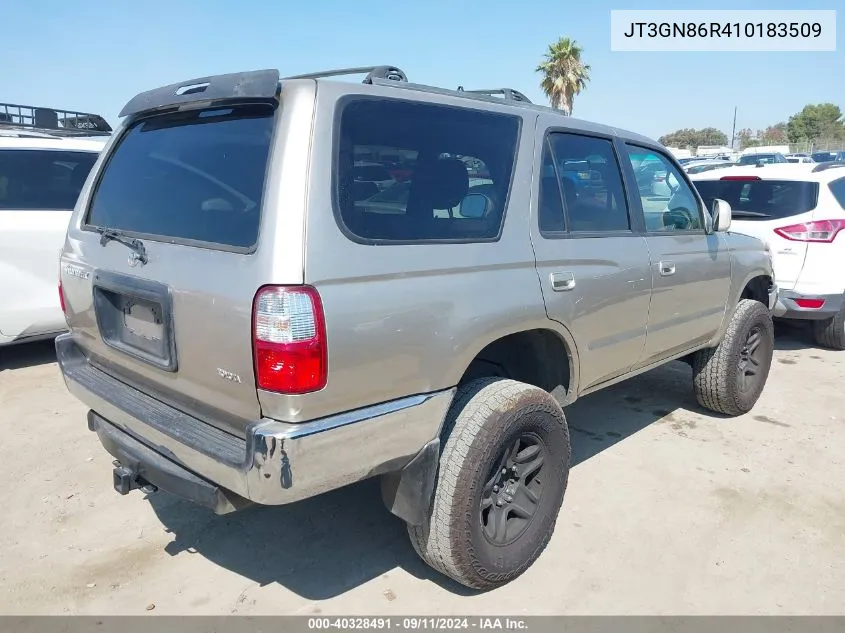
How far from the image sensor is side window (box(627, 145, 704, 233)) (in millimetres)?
3624

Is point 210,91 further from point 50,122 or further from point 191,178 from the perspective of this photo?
point 50,122

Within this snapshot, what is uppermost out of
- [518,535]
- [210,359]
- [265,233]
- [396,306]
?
[265,233]

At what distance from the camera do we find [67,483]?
3555 millimetres

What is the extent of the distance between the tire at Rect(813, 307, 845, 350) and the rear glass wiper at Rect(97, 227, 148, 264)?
622cm

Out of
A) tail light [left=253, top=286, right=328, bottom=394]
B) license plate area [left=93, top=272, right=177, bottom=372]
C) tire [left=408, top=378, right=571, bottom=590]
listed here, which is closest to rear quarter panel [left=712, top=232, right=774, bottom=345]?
tire [left=408, top=378, right=571, bottom=590]

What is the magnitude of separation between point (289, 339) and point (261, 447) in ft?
1.12

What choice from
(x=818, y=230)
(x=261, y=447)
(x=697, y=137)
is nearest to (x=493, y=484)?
(x=261, y=447)

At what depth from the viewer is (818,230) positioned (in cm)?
581

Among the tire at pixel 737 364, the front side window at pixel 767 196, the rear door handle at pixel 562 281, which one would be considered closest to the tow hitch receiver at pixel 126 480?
the rear door handle at pixel 562 281

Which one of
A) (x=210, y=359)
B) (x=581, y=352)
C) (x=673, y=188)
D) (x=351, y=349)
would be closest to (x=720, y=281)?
(x=673, y=188)

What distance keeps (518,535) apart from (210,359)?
1489 millimetres

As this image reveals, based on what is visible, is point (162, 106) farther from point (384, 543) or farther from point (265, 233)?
point (384, 543)
